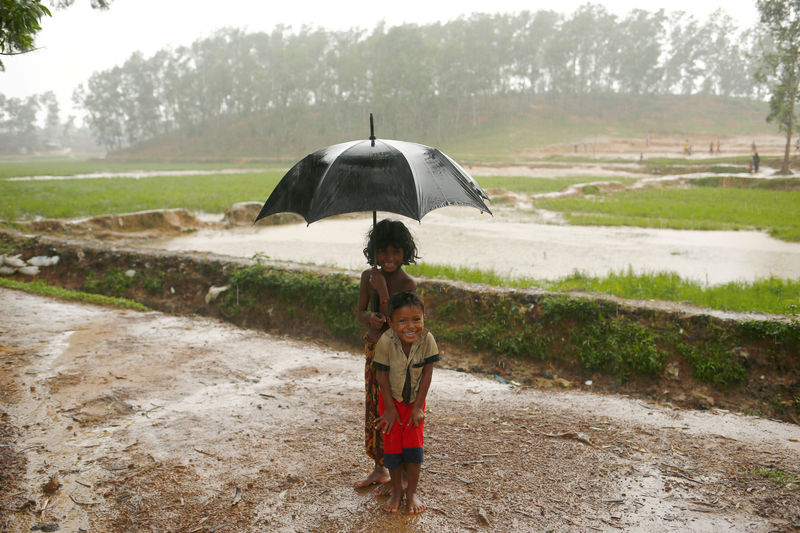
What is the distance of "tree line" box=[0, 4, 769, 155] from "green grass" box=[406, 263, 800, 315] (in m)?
42.1

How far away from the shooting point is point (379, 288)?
2875 millimetres

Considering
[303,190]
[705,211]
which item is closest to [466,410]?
[303,190]

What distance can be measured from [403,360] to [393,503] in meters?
0.76

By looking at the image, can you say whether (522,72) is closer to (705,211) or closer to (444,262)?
(705,211)

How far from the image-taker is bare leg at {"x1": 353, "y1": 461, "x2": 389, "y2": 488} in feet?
10.0

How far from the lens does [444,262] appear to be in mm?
10297

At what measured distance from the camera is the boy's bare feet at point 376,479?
10.0ft

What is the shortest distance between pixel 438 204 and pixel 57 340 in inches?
199

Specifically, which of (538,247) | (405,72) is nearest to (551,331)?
(538,247)

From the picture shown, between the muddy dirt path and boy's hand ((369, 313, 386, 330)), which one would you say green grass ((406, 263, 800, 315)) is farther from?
boy's hand ((369, 313, 386, 330))

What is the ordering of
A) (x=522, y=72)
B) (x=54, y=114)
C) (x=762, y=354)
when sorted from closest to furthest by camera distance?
(x=762, y=354), (x=522, y=72), (x=54, y=114)

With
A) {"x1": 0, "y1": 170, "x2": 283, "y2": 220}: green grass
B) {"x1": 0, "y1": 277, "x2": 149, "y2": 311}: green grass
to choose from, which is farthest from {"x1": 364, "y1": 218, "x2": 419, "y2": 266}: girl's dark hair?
{"x1": 0, "y1": 170, "x2": 283, "y2": 220}: green grass

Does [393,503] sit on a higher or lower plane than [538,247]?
lower

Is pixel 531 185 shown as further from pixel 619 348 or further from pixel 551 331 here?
pixel 619 348
